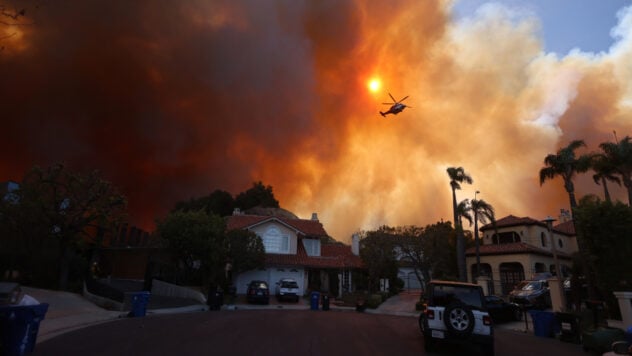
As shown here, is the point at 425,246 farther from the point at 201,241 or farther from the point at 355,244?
the point at 201,241

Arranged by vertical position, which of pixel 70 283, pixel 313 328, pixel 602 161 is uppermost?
pixel 602 161

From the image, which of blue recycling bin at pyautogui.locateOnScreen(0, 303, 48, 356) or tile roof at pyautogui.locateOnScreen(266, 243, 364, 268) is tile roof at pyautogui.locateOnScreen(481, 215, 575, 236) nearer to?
tile roof at pyautogui.locateOnScreen(266, 243, 364, 268)

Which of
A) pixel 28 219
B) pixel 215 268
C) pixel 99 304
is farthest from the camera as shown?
pixel 215 268

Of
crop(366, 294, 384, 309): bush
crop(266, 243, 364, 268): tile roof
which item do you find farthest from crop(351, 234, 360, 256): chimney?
crop(366, 294, 384, 309): bush

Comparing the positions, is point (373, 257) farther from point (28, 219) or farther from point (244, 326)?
point (28, 219)

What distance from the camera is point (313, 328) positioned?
1413 cm

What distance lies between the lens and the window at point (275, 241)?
34.1 meters

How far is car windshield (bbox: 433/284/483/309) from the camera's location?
387 inches

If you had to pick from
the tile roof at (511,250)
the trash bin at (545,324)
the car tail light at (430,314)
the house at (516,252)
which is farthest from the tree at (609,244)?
the tile roof at (511,250)

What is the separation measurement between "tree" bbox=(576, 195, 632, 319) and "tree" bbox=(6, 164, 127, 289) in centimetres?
2876

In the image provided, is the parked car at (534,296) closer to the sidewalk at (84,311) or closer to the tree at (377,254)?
the sidewalk at (84,311)

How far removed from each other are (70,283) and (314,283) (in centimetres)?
1987

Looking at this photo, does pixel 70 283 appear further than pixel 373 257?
No

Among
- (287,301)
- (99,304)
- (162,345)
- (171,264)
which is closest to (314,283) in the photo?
(287,301)
